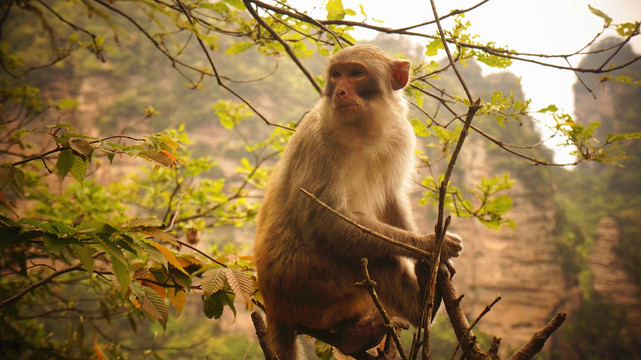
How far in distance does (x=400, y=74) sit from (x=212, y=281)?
6.41ft

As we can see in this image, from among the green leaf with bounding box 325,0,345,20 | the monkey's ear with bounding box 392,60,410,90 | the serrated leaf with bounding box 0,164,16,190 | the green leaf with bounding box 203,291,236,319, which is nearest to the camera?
the serrated leaf with bounding box 0,164,16,190

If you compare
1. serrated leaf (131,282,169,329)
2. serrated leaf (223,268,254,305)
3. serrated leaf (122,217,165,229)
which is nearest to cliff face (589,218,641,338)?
serrated leaf (223,268,254,305)

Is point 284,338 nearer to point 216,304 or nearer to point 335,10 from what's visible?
point 216,304

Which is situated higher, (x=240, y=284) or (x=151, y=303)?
(x=240, y=284)

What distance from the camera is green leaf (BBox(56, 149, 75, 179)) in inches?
71.4

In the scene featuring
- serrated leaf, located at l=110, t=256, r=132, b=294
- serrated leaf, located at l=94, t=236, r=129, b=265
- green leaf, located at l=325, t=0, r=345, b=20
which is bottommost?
serrated leaf, located at l=110, t=256, r=132, b=294

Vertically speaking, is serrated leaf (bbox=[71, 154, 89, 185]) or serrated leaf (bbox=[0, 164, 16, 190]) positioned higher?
serrated leaf (bbox=[71, 154, 89, 185])

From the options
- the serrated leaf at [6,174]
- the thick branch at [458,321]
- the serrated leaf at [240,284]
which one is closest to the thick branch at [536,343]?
the thick branch at [458,321]

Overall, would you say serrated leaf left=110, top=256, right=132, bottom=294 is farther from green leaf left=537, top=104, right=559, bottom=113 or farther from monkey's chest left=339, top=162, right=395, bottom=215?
green leaf left=537, top=104, right=559, bottom=113

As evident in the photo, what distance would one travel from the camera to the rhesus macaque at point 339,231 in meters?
2.51

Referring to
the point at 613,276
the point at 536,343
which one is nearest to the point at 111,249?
the point at 536,343

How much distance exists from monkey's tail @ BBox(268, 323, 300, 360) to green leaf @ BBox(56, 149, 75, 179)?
4.94ft

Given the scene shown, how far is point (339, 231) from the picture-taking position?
251 cm

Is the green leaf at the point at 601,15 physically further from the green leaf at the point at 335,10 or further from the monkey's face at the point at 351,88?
the green leaf at the point at 335,10
